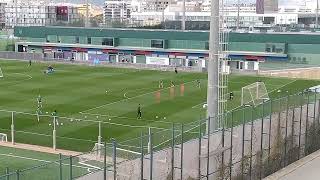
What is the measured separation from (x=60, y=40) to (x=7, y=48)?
10461mm

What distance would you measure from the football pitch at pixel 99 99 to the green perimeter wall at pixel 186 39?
1178 cm

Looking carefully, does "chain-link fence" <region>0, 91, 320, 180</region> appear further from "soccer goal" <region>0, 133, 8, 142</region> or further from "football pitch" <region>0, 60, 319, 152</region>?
"soccer goal" <region>0, 133, 8, 142</region>

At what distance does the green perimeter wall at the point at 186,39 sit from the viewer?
70188 millimetres

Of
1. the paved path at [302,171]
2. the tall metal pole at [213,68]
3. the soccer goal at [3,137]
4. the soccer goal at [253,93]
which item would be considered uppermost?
the tall metal pole at [213,68]

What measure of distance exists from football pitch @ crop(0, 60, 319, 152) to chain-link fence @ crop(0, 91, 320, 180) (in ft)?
33.8

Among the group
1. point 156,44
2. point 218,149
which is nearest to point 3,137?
point 218,149

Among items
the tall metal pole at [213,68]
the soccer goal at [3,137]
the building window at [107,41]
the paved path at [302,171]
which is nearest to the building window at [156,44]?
the building window at [107,41]

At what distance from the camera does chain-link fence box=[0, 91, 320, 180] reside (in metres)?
15.5

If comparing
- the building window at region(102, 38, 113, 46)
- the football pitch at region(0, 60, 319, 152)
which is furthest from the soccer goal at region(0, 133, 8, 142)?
the building window at region(102, 38, 113, 46)

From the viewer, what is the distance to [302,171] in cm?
2086

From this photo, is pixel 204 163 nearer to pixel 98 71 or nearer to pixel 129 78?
pixel 129 78

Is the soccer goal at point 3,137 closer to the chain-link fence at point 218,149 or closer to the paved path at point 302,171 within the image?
the chain-link fence at point 218,149

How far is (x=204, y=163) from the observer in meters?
17.6

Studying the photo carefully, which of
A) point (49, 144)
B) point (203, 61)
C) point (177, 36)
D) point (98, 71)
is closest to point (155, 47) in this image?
point (177, 36)
